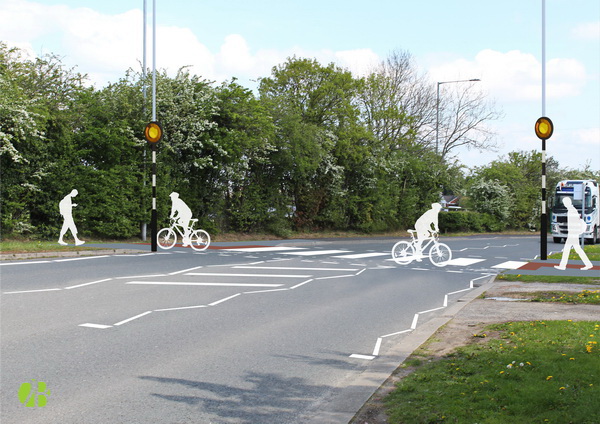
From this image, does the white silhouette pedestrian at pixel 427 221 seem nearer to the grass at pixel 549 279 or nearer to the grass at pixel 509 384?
the grass at pixel 549 279

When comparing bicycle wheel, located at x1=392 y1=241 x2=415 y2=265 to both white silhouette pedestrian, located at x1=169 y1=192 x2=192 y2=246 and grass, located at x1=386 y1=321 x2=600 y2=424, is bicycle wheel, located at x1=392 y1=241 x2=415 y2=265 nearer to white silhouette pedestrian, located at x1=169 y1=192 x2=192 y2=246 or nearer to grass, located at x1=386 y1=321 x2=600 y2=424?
white silhouette pedestrian, located at x1=169 y1=192 x2=192 y2=246

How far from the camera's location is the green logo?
4794 millimetres

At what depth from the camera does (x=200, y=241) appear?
20625 millimetres

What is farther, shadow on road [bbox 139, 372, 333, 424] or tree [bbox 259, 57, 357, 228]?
tree [bbox 259, 57, 357, 228]

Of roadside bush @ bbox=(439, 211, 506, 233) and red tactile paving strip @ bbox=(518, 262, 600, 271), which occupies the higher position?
roadside bush @ bbox=(439, 211, 506, 233)

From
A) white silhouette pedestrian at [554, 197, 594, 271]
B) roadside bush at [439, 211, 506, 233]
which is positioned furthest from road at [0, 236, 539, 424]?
roadside bush at [439, 211, 506, 233]

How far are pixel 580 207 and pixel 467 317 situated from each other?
28775 millimetres

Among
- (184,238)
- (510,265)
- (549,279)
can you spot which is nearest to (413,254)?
(510,265)

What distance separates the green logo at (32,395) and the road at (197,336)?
0.11ft

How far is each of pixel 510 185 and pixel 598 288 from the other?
138ft

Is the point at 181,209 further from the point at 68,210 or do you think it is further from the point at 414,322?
the point at 414,322

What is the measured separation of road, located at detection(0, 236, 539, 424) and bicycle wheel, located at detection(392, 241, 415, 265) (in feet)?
11.1

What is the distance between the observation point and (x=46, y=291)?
412 inches

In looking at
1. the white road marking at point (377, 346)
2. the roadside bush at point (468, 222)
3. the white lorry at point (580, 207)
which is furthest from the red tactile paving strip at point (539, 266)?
the roadside bush at point (468, 222)
